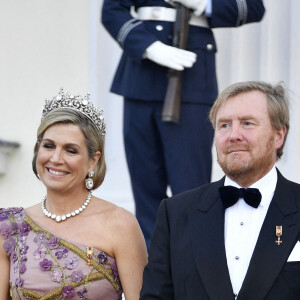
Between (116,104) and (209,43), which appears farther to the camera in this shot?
(116,104)

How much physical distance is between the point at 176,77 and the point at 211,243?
1.81m

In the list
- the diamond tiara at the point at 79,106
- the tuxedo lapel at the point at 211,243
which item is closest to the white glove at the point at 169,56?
the diamond tiara at the point at 79,106

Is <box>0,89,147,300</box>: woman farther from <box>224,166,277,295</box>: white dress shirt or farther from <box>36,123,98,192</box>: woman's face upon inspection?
<box>224,166,277,295</box>: white dress shirt

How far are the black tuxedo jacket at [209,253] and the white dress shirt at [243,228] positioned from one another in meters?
0.03

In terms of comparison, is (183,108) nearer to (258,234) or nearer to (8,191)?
(258,234)

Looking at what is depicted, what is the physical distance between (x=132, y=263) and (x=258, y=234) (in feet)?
2.46

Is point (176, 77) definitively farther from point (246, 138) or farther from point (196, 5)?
point (246, 138)

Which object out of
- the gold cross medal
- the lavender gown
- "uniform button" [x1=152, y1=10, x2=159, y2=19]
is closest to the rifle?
"uniform button" [x1=152, y1=10, x2=159, y2=19]

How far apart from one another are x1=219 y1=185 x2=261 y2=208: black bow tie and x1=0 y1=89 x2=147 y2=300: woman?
0.65 metres

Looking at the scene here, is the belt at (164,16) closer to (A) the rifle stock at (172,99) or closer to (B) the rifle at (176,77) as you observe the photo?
(B) the rifle at (176,77)

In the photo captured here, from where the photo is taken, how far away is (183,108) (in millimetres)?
6645

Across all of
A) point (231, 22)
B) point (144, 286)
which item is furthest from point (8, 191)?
point (144, 286)

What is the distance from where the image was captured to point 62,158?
5.47 m

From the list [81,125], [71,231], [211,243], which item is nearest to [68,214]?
[71,231]
